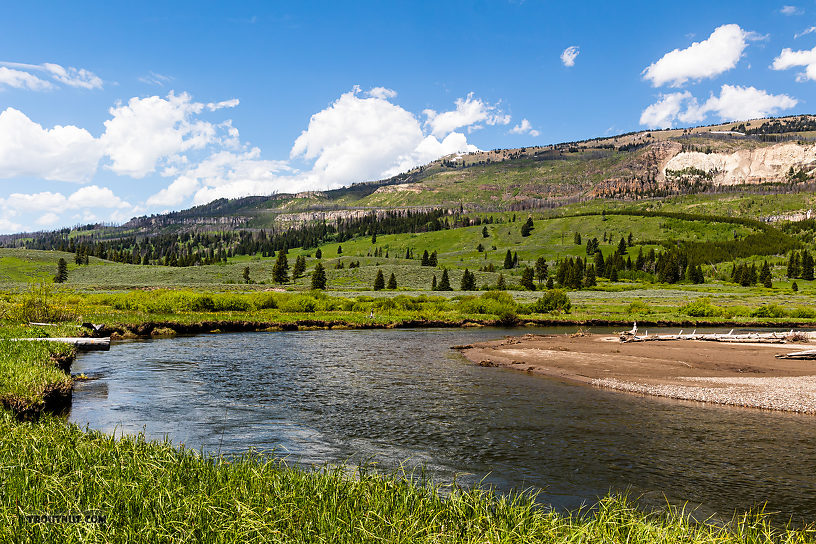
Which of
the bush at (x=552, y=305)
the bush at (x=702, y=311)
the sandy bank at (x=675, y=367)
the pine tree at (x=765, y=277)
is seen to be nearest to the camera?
the sandy bank at (x=675, y=367)

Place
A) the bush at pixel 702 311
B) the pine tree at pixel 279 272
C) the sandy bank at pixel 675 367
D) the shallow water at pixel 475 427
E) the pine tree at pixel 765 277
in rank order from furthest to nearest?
1. the pine tree at pixel 765 277
2. the pine tree at pixel 279 272
3. the bush at pixel 702 311
4. the sandy bank at pixel 675 367
5. the shallow water at pixel 475 427

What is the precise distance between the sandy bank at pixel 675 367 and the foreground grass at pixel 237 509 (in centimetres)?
1559

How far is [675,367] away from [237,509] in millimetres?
30888

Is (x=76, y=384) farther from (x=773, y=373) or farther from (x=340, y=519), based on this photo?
(x=773, y=373)

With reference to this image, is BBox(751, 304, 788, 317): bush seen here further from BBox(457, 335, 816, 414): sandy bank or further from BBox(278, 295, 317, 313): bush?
BBox(278, 295, 317, 313): bush

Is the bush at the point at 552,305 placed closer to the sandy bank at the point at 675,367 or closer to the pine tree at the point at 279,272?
the sandy bank at the point at 675,367

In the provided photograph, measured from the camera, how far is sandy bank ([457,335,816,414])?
77.6 ft

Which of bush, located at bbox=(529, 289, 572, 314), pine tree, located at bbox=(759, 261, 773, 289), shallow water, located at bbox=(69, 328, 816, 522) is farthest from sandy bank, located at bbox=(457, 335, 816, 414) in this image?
pine tree, located at bbox=(759, 261, 773, 289)

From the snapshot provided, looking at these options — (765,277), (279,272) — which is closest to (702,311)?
(279,272)

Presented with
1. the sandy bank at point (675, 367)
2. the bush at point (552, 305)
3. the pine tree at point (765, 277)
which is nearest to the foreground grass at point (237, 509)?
the sandy bank at point (675, 367)

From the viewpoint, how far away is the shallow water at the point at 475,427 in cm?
1351

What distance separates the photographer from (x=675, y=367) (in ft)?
104

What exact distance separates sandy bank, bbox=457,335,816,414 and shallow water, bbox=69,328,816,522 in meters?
1.77

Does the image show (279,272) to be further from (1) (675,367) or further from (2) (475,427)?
(2) (475,427)
